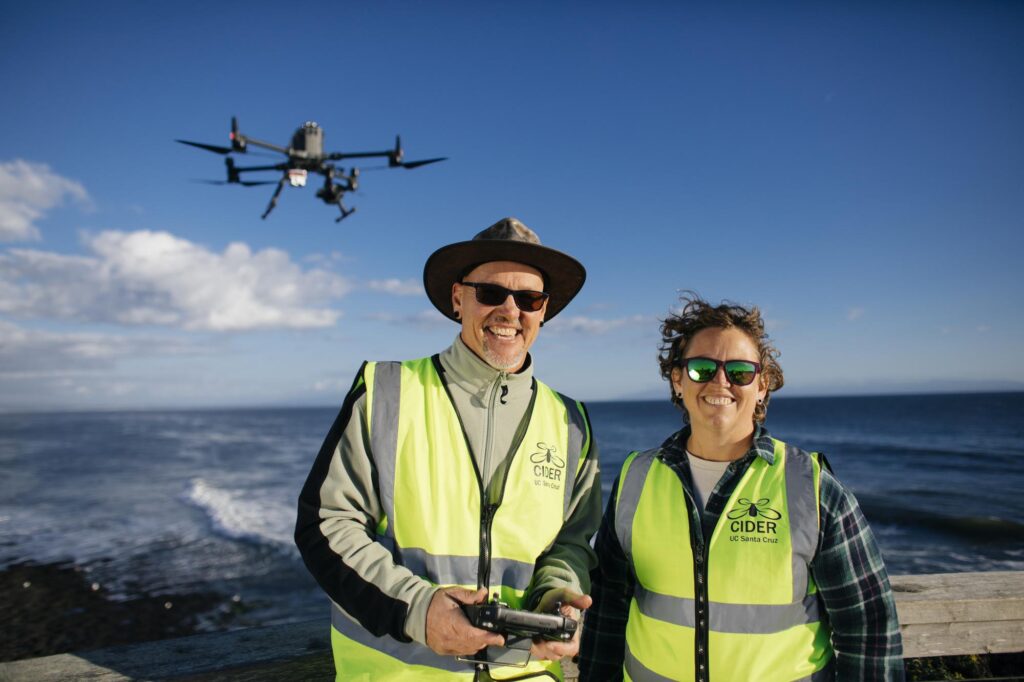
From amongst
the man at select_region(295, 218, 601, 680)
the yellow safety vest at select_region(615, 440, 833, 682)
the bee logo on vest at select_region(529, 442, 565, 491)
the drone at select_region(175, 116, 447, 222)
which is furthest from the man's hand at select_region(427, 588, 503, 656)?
the drone at select_region(175, 116, 447, 222)

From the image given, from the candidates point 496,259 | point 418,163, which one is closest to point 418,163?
point 418,163

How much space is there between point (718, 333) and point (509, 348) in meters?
1.02

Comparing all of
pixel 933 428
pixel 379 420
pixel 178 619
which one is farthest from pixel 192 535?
pixel 933 428

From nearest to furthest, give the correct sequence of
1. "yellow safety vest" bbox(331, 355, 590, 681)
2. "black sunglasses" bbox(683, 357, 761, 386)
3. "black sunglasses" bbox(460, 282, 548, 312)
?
1. "yellow safety vest" bbox(331, 355, 590, 681)
2. "black sunglasses" bbox(683, 357, 761, 386)
3. "black sunglasses" bbox(460, 282, 548, 312)

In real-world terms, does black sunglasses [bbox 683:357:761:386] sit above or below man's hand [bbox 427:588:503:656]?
above

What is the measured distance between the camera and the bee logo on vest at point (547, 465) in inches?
98.0

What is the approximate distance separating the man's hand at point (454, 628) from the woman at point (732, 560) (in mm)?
823

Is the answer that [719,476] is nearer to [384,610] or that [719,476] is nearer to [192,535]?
[384,610]

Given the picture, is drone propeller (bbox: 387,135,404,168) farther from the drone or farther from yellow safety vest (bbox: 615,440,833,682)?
yellow safety vest (bbox: 615,440,833,682)

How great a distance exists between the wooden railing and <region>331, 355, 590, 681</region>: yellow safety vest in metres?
0.76

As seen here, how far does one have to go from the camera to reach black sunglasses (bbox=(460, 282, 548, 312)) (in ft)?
8.86

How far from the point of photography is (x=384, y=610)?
81.4 inches

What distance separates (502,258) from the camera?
A: 2.78 m

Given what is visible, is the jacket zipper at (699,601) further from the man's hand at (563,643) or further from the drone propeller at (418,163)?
the drone propeller at (418,163)
